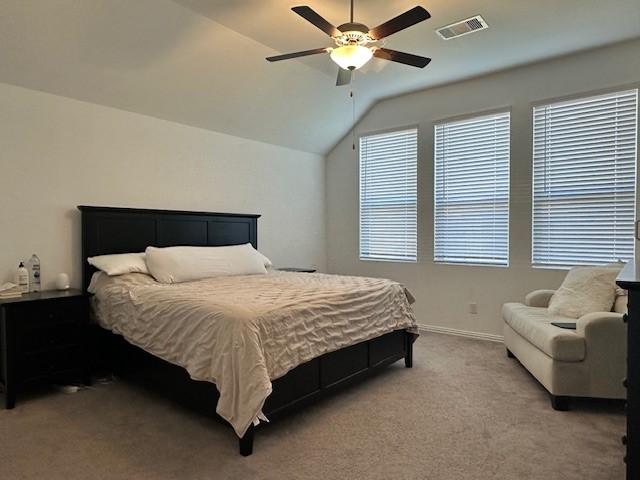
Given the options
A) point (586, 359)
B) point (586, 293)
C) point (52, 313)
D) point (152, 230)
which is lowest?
point (586, 359)

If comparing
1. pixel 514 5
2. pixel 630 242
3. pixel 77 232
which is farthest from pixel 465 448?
pixel 77 232

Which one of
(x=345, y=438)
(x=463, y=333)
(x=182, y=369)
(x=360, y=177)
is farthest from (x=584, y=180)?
(x=182, y=369)

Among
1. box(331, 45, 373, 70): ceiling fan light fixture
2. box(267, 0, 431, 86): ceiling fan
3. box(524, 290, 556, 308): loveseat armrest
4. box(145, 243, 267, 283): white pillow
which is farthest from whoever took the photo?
box(524, 290, 556, 308): loveseat armrest

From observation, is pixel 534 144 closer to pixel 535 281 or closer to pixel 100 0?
pixel 535 281

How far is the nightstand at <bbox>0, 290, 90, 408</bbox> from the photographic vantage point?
2.75m

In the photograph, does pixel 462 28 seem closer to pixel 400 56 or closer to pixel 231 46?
pixel 400 56

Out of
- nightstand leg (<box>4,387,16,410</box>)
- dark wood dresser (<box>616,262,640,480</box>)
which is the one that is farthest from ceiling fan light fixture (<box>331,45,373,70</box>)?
nightstand leg (<box>4,387,16,410</box>)

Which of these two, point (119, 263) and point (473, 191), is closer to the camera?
point (119, 263)

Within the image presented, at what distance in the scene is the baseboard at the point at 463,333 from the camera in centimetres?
446

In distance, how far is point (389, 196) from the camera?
5.32 metres

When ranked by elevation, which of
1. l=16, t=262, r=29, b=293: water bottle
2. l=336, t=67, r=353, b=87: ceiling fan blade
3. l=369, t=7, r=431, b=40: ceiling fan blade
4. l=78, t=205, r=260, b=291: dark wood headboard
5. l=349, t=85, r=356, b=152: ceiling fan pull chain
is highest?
l=349, t=85, r=356, b=152: ceiling fan pull chain

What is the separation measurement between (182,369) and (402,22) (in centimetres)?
245

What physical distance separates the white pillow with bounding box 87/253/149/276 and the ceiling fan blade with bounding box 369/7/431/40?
99.0 inches

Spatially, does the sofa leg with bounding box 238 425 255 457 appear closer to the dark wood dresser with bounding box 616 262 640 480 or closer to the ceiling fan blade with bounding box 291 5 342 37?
the dark wood dresser with bounding box 616 262 640 480
